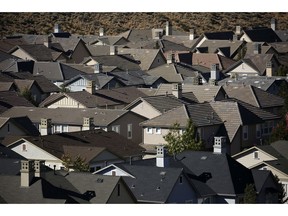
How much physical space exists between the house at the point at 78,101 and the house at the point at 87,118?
3712 mm

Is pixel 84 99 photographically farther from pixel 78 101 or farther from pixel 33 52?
pixel 33 52

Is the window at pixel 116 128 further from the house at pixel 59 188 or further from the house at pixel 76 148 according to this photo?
the house at pixel 59 188

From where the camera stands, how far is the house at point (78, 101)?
2906 inches

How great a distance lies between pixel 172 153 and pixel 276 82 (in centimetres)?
2325

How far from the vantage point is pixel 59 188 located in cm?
4678

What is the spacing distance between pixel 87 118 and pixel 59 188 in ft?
63.6

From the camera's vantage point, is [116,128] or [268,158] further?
[116,128]

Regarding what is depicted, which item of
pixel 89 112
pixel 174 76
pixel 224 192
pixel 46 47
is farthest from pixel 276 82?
pixel 224 192

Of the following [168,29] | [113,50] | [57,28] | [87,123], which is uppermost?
[87,123]

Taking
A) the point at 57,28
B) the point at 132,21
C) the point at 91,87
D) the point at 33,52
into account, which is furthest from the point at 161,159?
the point at 132,21

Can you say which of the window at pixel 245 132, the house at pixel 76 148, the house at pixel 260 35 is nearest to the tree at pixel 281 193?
the house at pixel 76 148

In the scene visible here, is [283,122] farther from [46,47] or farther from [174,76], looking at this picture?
[46,47]

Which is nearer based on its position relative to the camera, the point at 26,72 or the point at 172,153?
the point at 172,153

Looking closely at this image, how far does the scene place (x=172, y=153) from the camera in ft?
190
